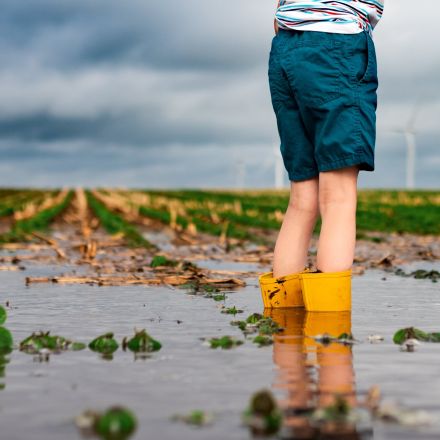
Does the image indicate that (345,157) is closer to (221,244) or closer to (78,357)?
(78,357)

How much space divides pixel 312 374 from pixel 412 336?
82cm

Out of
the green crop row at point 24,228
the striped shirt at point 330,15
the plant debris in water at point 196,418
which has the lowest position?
the plant debris in water at point 196,418

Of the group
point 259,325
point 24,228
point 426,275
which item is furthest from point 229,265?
point 24,228

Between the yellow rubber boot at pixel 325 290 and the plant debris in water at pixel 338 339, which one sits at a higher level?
the yellow rubber boot at pixel 325 290

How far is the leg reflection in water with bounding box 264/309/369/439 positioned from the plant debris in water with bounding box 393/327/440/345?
0.70 feet

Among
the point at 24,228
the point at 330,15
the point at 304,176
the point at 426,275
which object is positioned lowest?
the point at 426,275

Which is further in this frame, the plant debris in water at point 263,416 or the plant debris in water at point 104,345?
the plant debris in water at point 104,345

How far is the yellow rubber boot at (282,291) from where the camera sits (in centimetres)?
436

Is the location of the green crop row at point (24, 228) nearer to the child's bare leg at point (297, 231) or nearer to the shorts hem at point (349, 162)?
the child's bare leg at point (297, 231)

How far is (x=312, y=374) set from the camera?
252cm

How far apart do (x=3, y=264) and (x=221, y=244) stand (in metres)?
3.65

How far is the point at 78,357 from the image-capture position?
2.82m

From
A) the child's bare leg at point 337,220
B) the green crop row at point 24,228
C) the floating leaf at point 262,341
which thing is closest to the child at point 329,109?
the child's bare leg at point 337,220

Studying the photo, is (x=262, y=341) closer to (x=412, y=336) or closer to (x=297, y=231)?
(x=412, y=336)
